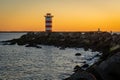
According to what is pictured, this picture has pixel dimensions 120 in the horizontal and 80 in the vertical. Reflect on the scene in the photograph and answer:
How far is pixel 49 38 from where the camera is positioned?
7106 centimetres

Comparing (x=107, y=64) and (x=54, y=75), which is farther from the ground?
(x=107, y=64)

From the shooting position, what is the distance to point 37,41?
72.1 meters

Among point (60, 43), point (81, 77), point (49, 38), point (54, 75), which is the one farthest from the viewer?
point (49, 38)

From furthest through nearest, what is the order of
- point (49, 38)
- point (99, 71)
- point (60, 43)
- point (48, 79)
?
point (49, 38) → point (60, 43) → point (48, 79) → point (99, 71)

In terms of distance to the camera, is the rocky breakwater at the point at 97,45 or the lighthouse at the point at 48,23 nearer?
the rocky breakwater at the point at 97,45


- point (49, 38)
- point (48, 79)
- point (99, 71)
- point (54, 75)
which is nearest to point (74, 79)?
point (99, 71)

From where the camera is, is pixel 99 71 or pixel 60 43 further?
pixel 60 43

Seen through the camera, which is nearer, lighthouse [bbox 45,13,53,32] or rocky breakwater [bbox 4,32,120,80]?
rocky breakwater [bbox 4,32,120,80]

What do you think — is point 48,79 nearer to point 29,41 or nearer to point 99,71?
point 99,71

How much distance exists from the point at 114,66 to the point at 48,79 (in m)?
10.8

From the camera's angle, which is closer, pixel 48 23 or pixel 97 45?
pixel 97 45

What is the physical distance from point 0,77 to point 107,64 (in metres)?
12.5

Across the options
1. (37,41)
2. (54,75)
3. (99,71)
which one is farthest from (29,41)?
(99,71)

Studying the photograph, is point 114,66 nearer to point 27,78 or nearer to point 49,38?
point 27,78
